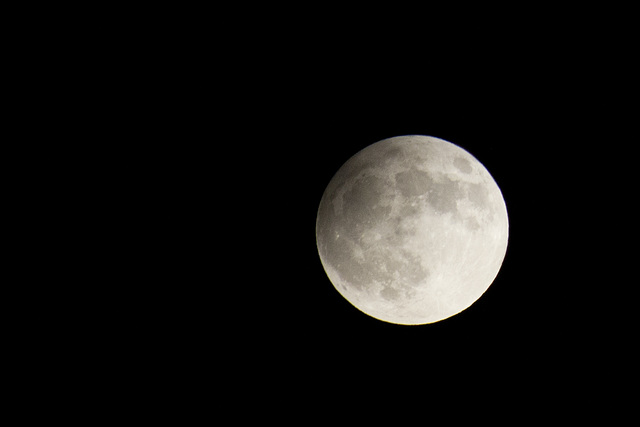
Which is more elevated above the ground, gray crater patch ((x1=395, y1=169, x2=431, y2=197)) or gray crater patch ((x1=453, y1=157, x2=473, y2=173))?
gray crater patch ((x1=453, y1=157, x2=473, y2=173))

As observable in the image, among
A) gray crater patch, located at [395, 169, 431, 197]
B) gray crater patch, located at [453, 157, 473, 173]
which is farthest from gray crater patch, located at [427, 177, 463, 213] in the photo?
gray crater patch, located at [453, 157, 473, 173]

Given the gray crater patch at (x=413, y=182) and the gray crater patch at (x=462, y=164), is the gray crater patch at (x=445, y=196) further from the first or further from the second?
the gray crater patch at (x=462, y=164)

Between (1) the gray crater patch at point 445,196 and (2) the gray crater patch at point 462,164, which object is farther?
(2) the gray crater patch at point 462,164

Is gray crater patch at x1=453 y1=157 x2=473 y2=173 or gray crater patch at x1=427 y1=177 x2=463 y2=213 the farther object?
gray crater patch at x1=453 y1=157 x2=473 y2=173

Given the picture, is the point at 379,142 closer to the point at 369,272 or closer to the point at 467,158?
the point at 467,158

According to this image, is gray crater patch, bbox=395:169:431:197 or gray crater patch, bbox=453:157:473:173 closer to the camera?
gray crater patch, bbox=395:169:431:197

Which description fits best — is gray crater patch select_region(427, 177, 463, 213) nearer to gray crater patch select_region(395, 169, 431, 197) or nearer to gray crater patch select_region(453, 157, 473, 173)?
gray crater patch select_region(395, 169, 431, 197)

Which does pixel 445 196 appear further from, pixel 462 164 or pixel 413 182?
pixel 462 164

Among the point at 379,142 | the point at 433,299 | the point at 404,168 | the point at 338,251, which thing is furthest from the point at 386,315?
the point at 379,142

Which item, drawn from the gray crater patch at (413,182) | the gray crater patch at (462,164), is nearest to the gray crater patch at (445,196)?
the gray crater patch at (413,182)

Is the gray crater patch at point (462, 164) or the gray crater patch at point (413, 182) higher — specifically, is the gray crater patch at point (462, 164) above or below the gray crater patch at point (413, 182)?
above

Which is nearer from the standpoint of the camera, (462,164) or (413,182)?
(413,182)

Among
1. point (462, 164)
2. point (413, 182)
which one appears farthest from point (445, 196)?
point (462, 164)

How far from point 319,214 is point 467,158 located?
1.27m
